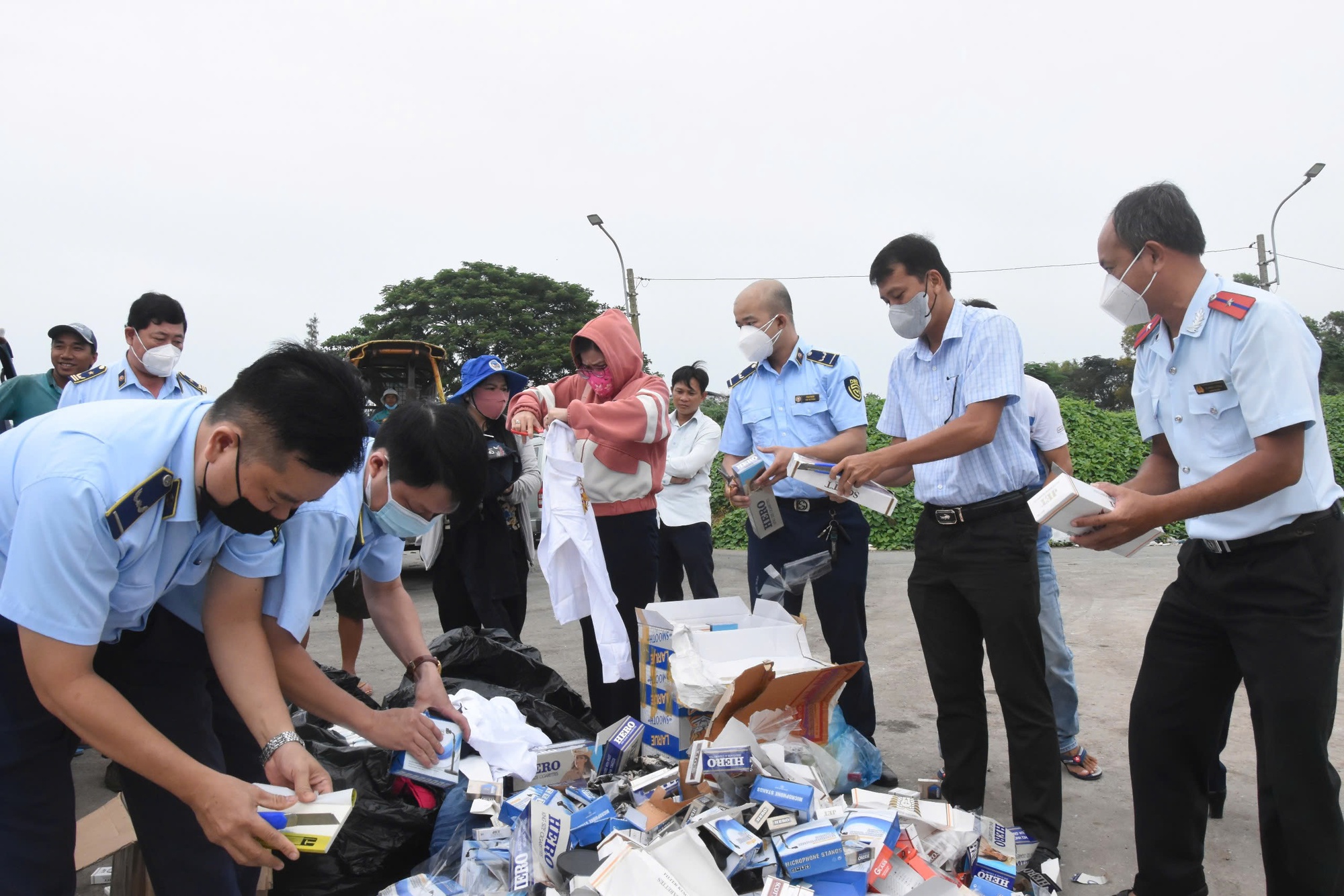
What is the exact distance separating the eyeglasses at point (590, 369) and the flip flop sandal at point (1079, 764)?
96.3 inches

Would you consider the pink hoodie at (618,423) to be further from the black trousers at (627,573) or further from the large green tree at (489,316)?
the large green tree at (489,316)

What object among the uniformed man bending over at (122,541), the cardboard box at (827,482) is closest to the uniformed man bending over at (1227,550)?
the cardboard box at (827,482)

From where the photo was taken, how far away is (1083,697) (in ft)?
14.2

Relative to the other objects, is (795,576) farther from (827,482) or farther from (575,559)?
(575,559)

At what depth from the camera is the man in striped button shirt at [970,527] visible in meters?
2.62

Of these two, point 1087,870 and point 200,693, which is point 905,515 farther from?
point 200,693

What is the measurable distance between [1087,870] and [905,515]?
909 cm

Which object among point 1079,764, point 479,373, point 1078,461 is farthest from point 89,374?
point 1078,461

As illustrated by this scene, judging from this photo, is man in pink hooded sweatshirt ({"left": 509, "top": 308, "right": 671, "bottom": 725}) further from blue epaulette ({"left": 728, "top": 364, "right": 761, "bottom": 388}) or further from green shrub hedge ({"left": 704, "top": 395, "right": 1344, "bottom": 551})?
green shrub hedge ({"left": 704, "top": 395, "right": 1344, "bottom": 551})

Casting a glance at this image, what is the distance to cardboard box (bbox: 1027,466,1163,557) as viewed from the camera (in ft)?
6.40

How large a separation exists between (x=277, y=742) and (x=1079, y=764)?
3002 mm

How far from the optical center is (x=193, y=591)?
6.29 feet

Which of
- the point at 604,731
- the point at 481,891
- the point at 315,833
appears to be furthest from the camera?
the point at 604,731

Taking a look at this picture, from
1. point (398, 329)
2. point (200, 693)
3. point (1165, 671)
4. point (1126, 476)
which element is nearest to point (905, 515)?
point (1126, 476)
